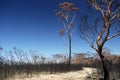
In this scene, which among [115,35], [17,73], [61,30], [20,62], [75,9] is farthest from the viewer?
[61,30]

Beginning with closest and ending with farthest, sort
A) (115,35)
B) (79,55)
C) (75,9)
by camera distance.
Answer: (115,35), (75,9), (79,55)

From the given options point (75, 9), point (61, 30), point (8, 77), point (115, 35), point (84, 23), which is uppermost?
point (75, 9)

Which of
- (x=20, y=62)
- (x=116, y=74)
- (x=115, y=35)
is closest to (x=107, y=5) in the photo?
(x=115, y=35)

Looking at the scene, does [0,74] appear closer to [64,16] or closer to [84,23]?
[84,23]

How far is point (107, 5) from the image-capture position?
469 inches

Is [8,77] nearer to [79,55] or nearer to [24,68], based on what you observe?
[24,68]

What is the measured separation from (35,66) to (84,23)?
236 inches

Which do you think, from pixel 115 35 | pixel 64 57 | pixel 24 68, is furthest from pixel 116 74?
pixel 64 57

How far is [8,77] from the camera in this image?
13133 millimetres

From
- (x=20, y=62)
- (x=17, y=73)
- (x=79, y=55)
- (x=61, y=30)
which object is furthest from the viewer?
(x=79, y=55)

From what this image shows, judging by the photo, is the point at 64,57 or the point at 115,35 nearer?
the point at 115,35

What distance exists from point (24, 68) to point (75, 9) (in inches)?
542

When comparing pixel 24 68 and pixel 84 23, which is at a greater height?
pixel 84 23

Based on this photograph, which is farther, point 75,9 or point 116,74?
point 75,9
